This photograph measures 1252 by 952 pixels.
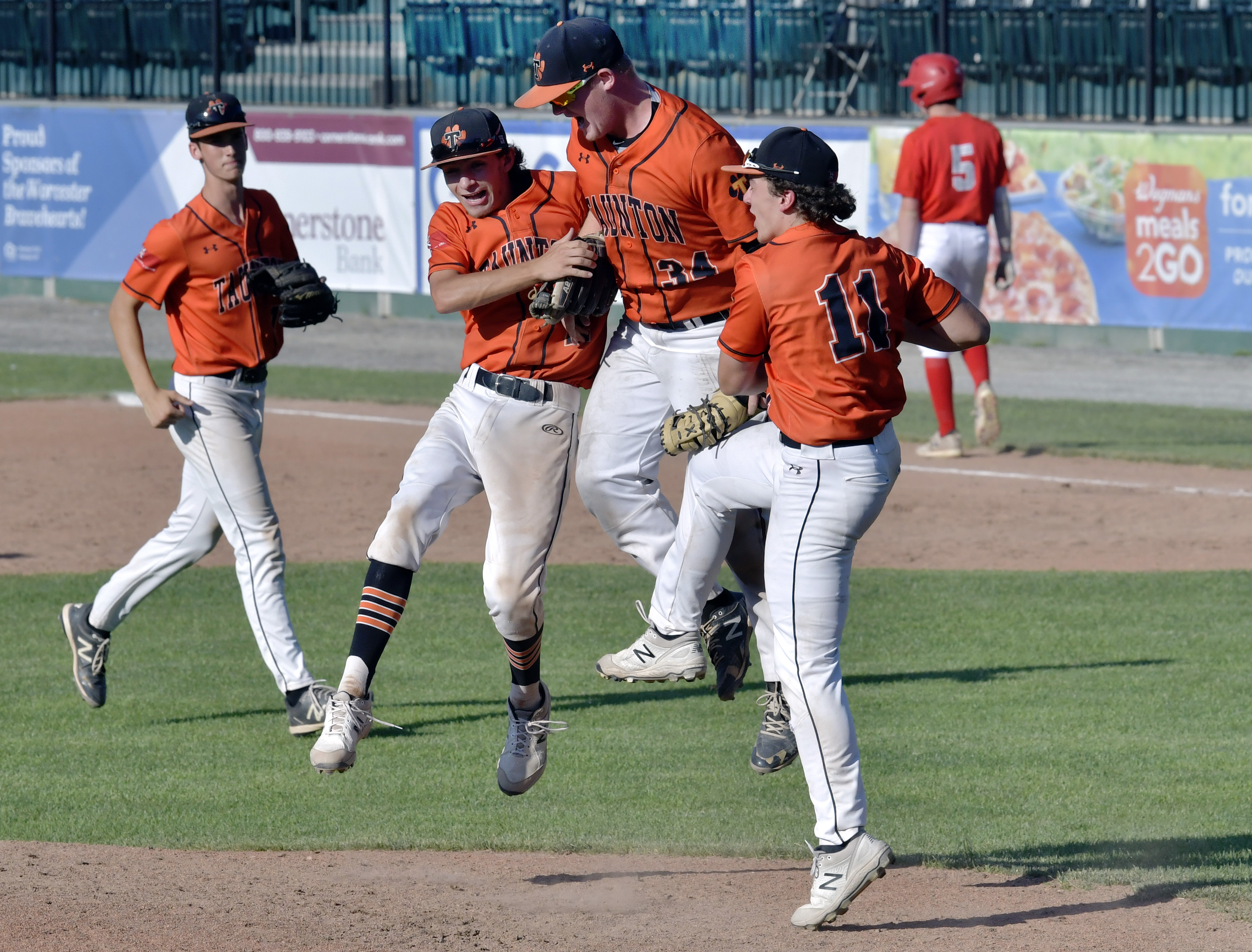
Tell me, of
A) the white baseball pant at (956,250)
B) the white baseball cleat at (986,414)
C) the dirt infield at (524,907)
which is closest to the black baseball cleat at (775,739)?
the dirt infield at (524,907)

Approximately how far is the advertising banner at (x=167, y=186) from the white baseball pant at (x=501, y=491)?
49.4ft

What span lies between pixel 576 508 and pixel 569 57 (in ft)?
23.5

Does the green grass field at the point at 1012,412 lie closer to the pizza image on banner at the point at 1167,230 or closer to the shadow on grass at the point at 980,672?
the pizza image on banner at the point at 1167,230

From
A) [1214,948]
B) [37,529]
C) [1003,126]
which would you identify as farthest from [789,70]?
[1214,948]

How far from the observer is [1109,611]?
9352 millimetres

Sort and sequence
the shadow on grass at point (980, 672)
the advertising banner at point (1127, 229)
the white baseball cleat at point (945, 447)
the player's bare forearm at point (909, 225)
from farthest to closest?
the advertising banner at point (1127, 229) → the white baseball cleat at point (945, 447) → the player's bare forearm at point (909, 225) → the shadow on grass at point (980, 672)

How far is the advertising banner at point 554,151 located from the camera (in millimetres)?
18625

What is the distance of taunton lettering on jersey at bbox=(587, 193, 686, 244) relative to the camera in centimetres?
564

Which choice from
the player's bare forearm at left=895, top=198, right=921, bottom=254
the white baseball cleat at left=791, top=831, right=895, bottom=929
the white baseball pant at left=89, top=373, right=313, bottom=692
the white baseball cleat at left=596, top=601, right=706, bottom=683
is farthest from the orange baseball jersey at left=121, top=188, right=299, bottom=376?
the player's bare forearm at left=895, top=198, right=921, bottom=254

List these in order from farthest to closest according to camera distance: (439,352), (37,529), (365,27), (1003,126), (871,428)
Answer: (365,27) < (439,352) < (1003,126) < (37,529) < (871,428)

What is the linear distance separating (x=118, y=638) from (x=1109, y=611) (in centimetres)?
530

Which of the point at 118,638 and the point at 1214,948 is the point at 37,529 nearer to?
the point at 118,638

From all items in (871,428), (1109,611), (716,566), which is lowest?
(1109,611)

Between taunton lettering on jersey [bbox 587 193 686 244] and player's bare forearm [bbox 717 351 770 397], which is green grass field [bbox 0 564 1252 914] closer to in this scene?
player's bare forearm [bbox 717 351 770 397]
